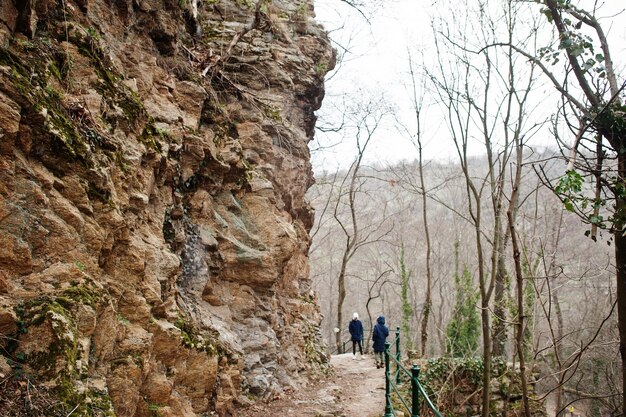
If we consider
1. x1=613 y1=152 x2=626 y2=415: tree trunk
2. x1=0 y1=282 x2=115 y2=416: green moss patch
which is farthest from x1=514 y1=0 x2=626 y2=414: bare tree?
x1=0 y1=282 x2=115 y2=416: green moss patch

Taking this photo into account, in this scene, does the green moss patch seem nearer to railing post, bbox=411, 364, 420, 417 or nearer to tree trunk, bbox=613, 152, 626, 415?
railing post, bbox=411, 364, 420, 417

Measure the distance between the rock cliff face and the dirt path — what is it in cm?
37

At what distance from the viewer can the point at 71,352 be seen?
3156 millimetres

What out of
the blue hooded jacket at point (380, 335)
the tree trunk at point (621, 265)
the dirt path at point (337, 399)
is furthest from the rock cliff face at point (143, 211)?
the tree trunk at point (621, 265)

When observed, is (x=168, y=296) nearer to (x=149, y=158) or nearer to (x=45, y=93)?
→ (x=149, y=158)

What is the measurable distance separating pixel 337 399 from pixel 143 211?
5.76m

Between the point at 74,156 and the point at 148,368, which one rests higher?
the point at 74,156

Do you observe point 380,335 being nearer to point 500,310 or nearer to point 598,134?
point 500,310

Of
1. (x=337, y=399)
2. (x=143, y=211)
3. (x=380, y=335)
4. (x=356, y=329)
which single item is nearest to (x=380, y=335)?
(x=380, y=335)

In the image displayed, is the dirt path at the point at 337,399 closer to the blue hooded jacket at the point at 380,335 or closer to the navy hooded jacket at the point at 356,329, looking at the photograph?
the blue hooded jacket at the point at 380,335

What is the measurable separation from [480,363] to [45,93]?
40.3ft

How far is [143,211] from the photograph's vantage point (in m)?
5.16

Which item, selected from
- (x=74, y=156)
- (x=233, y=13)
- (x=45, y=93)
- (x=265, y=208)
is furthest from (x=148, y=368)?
(x=233, y=13)

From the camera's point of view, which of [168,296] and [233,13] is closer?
[168,296]
